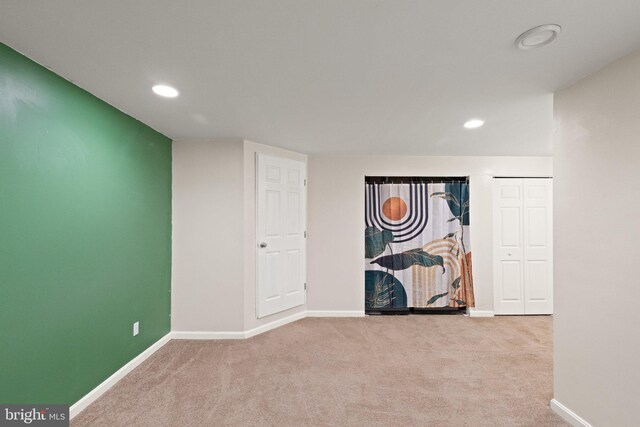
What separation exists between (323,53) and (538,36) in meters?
1.02

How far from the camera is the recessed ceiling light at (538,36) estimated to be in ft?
4.65

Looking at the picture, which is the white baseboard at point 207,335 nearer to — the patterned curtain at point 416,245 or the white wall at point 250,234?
the white wall at point 250,234

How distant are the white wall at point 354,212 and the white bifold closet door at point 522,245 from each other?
5.2 inches

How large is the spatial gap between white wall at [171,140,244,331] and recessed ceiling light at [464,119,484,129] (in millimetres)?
2332

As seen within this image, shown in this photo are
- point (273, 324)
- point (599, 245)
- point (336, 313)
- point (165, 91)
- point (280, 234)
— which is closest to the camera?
point (599, 245)

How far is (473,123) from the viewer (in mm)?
2895

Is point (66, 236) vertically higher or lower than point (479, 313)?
higher

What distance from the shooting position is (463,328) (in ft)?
12.8

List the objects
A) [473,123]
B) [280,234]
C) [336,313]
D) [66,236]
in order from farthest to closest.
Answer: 1. [336,313]
2. [280,234]
3. [473,123]
4. [66,236]

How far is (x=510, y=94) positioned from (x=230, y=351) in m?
3.30

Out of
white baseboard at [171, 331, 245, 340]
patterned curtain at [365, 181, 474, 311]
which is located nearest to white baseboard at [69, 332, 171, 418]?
white baseboard at [171, 331, 245, 340]

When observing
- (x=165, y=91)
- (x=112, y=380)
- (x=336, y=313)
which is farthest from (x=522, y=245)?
(x=112, y=380)

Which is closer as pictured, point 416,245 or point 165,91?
point 165,91

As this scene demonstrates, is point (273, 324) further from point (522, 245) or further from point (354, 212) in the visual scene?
point (522, 245)
